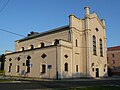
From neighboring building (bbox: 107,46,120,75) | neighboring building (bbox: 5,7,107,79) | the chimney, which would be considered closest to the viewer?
neighboring building (bbox: 5,7,107,79)

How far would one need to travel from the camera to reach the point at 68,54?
123 ft

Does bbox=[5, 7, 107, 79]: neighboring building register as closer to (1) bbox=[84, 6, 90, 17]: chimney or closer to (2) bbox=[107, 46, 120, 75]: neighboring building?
(1) bbox=[84, 6, 90, 17]: chimney

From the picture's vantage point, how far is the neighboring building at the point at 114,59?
74875mm

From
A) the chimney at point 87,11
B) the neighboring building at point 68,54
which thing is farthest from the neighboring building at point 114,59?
the chimney at point 87,11

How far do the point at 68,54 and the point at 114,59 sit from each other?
43925 millimetres

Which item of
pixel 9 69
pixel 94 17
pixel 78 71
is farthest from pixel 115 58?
pixel 9 69

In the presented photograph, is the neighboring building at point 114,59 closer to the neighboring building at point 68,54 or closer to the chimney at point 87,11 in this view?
the neighboring building at point 68,54

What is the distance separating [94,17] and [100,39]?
616 centimetres

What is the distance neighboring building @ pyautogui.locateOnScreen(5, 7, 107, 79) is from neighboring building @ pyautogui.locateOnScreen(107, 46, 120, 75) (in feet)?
91.3

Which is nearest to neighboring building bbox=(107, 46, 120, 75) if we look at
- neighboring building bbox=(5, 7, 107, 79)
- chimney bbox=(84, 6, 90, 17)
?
neighboring building bbox=(5, 7, 107, 79)

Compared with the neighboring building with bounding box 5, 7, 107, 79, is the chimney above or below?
above

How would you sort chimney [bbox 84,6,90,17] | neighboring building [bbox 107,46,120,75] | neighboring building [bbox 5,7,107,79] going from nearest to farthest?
neighboring building [bbox 5,7,107,79] < chimney [bbox 84,6,90,17] < neighboring building [bbox 107,46,120,75]

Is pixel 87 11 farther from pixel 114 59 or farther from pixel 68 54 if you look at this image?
pixel 114 59

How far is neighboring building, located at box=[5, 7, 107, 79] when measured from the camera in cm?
3616
